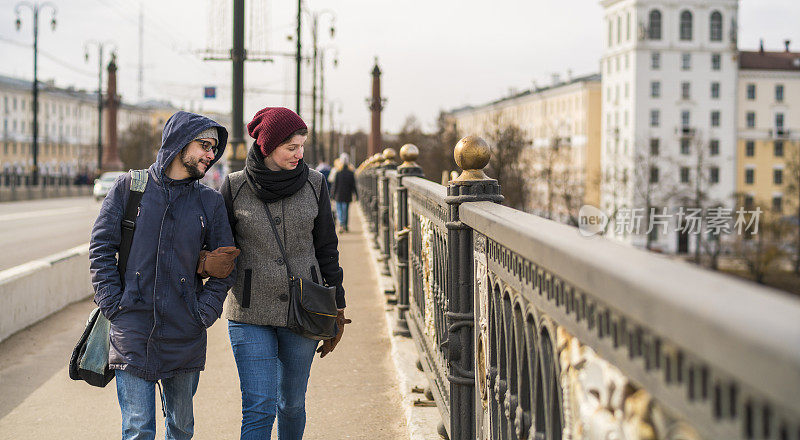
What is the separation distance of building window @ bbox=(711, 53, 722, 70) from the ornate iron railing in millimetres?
113549

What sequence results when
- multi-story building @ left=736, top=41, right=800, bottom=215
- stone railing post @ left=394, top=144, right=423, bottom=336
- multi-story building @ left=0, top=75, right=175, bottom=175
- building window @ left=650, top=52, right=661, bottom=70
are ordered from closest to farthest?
1. stone railing post @ left=394, top=144, right=423, bottom=336
2. multi-story building @ left=736, top=41, right=800, bottom=215
3. building window @ left=650, top=52, right=661, bottom=70
4. multi-story building @ left=0, top=75, right=175, bottom=175

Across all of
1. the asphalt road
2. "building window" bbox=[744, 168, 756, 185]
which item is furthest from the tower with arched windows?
the asphalt road

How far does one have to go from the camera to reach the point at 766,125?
10925 centimetres

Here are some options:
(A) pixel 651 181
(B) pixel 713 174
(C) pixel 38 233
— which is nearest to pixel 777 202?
(B) pixel 713 174

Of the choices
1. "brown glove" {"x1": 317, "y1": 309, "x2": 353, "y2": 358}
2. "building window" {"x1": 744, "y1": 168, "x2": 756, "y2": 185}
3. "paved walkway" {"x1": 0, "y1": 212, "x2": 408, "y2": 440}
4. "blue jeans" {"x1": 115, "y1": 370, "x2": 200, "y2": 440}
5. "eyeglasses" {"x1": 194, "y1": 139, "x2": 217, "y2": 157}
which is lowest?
"paved walkway" {"x1": 0, "y1": 212, "x2": 408, "y2": 440}

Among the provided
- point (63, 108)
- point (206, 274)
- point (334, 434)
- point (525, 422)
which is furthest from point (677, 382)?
point (63, 108)

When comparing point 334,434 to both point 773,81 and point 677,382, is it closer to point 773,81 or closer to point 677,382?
point 677,382

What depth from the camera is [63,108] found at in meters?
130

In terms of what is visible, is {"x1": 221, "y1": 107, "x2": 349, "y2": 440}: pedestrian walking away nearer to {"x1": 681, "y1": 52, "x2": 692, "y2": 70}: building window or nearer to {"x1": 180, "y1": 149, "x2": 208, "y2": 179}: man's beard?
{"x1": 180, "y1": 149, "x2": 208, "y2": 179}: man's beard

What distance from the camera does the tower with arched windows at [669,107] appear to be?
10081 cm

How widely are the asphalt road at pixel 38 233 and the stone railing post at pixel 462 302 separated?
37.1 feet

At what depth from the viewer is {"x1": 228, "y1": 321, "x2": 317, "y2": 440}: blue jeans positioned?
410 centimetres

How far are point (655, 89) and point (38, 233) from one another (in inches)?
3767

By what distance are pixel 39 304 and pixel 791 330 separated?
9.23 metres
